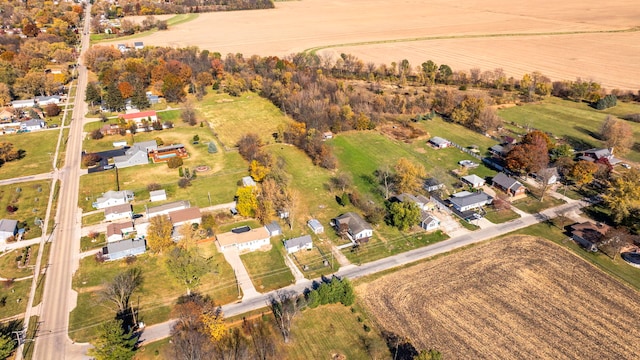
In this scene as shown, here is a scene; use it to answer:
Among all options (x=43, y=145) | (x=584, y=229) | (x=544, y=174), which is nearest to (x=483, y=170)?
(x=544, y=174)

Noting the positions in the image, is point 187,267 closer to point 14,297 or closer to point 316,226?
point 316,226

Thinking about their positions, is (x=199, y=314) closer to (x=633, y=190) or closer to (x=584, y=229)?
(x=584, y=229)

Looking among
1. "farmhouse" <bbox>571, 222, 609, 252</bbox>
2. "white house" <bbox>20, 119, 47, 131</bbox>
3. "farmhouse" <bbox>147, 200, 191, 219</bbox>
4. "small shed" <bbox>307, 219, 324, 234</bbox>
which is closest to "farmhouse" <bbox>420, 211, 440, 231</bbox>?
"small shed" <bbox>307, 219, 324, 234</bbox>

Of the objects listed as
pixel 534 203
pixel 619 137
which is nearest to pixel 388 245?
pixel 534 203

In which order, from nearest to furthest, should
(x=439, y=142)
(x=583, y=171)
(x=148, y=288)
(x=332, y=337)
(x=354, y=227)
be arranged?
(x=332, y=337)
(x=148, y=288)
(x=354, y=227)
(x=583, y=171)
(x=439, y=142)

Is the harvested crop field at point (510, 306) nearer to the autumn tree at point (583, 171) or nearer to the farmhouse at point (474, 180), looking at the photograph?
the farmhouse at point (474, 180)
